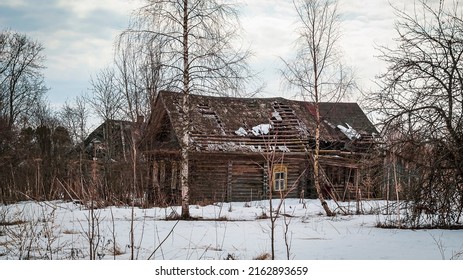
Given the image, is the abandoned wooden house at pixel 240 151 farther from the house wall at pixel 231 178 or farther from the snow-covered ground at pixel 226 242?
the snow-covered ground at pixel 226 242

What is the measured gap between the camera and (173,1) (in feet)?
28.9

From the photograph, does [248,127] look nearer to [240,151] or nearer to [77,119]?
[240,151]

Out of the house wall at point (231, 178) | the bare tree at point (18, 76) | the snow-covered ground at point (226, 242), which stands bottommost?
the snow-covered ground at point (226, 242)

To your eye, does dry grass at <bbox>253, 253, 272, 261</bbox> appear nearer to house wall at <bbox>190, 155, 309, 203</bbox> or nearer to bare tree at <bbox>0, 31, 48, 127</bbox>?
bare tree at <bbox>0, 31, 48, 127</bbox>

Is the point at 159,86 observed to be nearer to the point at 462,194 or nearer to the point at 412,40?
the point at 412,40

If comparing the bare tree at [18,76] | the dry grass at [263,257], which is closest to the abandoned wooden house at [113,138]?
the bare tree at [18,76]

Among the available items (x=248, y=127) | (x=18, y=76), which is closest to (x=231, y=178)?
(x=248, y=127)

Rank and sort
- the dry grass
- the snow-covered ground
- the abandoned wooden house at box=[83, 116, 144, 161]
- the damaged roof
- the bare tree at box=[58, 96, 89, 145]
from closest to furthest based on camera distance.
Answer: the dry grass < the snow-covered ground < the bare tree at box=[58, 96, 89, 145] < the damaged roof < the abandoned wooden house at box=[83, 116, 144, 161]

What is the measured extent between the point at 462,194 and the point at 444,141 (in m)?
0.74

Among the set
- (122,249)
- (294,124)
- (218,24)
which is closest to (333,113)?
(294,124)

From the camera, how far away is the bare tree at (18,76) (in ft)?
17.4

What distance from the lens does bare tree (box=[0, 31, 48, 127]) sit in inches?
208

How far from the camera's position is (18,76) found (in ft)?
17.7

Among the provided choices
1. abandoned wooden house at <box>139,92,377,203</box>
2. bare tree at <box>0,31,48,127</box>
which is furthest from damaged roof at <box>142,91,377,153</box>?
bare tree at <box>0,31,48,127</box>
